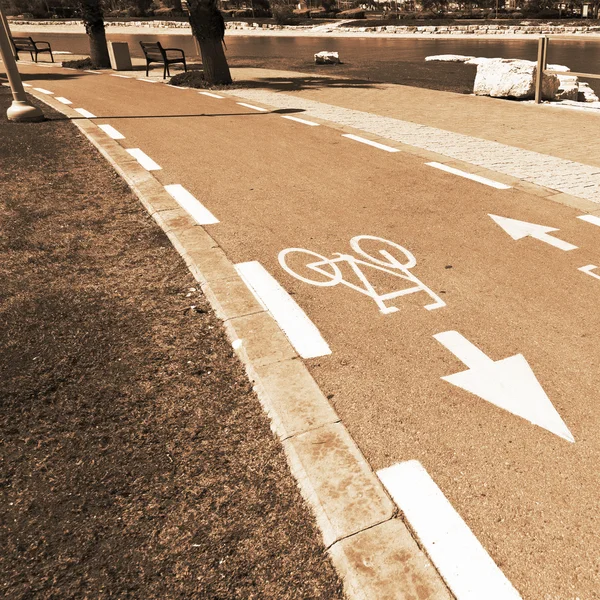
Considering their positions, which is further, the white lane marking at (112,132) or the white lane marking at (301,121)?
the white lane marking at (301,121)

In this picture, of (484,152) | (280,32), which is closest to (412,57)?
(484,152)

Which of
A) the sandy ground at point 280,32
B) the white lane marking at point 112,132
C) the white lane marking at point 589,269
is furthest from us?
the sandy ground at point 280,32

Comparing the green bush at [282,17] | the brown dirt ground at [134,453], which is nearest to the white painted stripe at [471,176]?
the brown dirt ground at [134,453]

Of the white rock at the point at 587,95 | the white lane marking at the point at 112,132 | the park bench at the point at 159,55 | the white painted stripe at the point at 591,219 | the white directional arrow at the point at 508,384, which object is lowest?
the white rock at the point at 587,95

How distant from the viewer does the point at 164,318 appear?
154 inches

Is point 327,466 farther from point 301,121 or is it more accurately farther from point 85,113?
point 85,113

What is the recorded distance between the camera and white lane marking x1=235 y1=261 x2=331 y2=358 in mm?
3680

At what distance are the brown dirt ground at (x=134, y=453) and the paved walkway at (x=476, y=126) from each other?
518 centimetres

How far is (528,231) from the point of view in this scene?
217 inches

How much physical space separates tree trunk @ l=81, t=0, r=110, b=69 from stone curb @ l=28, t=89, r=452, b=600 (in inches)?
772

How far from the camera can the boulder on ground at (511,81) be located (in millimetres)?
12656

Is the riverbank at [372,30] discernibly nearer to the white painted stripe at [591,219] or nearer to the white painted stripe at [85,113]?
the white painted stripe at [85,113]

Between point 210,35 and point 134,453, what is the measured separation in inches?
600

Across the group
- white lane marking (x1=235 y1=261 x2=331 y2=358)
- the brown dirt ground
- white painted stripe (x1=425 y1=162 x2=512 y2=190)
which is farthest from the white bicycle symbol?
white painted stripe (x1=425 y1=162 x2=512 y2=190)
